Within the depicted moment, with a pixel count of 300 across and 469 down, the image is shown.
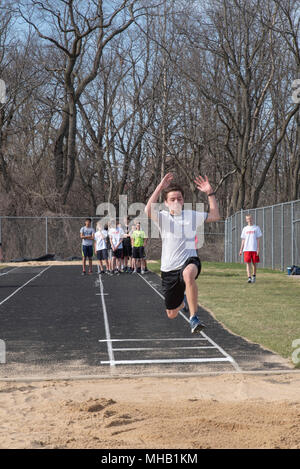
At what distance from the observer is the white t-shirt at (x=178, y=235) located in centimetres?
646

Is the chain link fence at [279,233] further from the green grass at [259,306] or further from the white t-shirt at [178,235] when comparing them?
the white t-shirt at [178,235]

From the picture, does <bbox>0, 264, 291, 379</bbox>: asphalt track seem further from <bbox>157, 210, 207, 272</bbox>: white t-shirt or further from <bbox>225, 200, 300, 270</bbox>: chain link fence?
<bbox>225, 200, 300, 270</bbox>: chain link fence

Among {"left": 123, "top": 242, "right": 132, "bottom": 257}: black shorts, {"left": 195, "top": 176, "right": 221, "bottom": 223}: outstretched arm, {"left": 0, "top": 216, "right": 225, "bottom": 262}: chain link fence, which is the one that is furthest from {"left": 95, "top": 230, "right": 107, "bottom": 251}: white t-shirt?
{"left": 195, "top": 176, "right": 221, "bottom": 223}: outstretched arm

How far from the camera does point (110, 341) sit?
11.0 m

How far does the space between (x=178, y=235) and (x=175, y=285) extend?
564 mm

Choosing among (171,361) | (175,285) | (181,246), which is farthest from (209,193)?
(171,361)

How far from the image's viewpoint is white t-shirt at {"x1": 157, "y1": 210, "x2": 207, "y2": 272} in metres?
6.46

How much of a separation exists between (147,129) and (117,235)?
A: 21.6 metres

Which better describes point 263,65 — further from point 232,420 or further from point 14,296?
point 232,420

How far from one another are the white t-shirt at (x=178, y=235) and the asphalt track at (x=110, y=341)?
2793mm

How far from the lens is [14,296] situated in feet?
57.5

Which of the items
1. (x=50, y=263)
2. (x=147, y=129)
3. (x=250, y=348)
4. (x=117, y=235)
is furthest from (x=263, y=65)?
(x=250, y=348)

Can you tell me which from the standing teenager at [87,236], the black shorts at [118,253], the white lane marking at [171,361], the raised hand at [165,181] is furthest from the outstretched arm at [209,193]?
the black shorts at [118,253]
